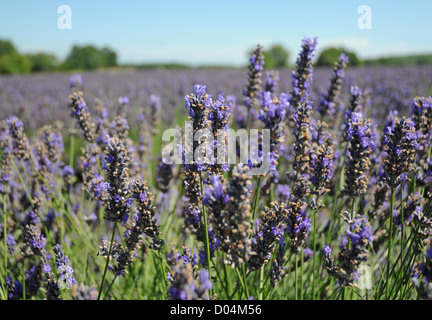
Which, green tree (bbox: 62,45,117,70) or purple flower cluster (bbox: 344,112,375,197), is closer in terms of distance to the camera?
purple flower cluster (bbox: 344,112,375,197)

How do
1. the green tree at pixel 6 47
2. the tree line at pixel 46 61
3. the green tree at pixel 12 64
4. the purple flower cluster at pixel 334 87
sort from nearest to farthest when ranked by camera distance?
the purple flower cluster at pixel 334 87, the green tree at pixel 6 47, the tree line at pixel 46 61, the green tree at pixel 12 64

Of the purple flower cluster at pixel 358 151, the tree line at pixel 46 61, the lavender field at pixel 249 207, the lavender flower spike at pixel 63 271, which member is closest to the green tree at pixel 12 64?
the tree line at pixel 46 61

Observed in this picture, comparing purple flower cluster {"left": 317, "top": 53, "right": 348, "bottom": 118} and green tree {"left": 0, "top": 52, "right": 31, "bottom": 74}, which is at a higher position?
green tree {"left": 0, "top": 52, "right": 31, "bottom": 74}

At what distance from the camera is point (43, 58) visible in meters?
23.6

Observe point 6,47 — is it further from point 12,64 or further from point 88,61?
point 88,61

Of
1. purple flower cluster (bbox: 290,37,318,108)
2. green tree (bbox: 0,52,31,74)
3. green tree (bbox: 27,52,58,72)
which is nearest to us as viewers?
purple flower cluster (bbox: 290,37,318,108)

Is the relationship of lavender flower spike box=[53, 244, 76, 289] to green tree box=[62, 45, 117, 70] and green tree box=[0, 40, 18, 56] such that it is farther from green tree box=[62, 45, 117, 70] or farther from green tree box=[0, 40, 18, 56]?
green tree box=[0, 40, 18, 56]

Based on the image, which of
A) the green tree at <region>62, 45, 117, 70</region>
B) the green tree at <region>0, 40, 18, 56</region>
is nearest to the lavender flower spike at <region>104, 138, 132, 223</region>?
the green tree at <region>62, 45, 117, 70</region>

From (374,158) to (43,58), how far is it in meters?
26.3

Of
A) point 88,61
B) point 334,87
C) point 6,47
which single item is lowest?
point 334,87

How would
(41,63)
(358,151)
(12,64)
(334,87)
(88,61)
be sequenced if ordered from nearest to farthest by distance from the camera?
(358,151), (334,87), (12,64), (88,61), (41,63)

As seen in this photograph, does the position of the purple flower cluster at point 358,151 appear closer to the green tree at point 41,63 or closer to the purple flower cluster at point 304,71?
the purple flower cluster at point 304,71

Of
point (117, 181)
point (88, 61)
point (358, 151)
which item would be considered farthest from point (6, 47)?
point (358, 151)

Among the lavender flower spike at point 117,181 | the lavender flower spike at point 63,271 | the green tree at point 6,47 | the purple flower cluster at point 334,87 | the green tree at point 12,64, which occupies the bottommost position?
the lavender flower spike at point 63,271
